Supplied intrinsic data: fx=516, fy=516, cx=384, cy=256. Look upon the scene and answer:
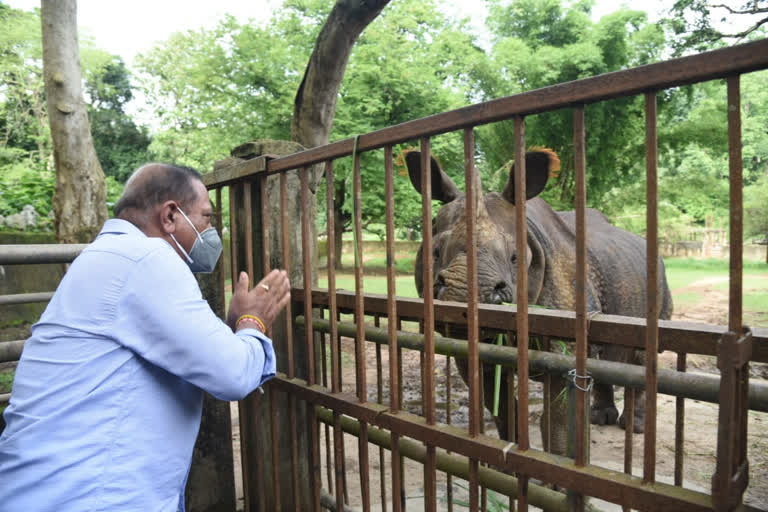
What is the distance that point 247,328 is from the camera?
6.39 ft

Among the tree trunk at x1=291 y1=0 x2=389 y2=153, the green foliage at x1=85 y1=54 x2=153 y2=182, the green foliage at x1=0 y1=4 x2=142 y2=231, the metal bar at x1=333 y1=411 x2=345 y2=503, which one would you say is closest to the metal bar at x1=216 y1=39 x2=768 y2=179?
the metal bar at x1=333 y1=411 x2=345 y2=503

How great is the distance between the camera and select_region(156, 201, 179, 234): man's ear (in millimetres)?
2012

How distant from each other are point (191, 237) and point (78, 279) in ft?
1.59

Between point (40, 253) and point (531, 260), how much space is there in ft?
9.80

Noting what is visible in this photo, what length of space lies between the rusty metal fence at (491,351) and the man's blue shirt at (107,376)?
2.34ft

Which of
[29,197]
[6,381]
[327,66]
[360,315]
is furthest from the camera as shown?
[29,197]

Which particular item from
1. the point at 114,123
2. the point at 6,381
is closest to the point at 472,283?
the point at 6,381

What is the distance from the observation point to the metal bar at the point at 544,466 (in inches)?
53.7

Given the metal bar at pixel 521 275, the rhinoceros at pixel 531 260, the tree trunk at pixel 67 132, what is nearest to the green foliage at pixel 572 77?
the rhinoceros at pixel 531 260

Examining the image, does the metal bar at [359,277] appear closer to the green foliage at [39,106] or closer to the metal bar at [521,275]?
the metal bar at [521,275]

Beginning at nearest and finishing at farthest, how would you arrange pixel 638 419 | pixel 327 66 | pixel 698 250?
1. pixel 638 419
2. pixel 327 66
3. pixel 698 250

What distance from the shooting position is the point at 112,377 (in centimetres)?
168

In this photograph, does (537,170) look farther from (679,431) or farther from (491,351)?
(679,431)

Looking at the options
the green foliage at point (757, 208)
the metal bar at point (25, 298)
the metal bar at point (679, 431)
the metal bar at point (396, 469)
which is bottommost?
the metal bar at point (396, 469)
